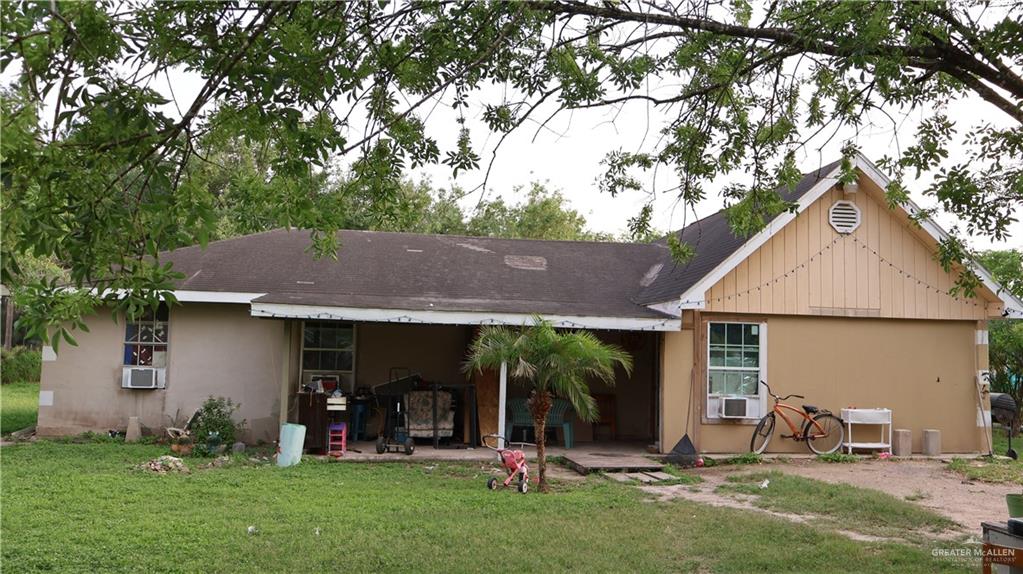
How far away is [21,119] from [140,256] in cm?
82

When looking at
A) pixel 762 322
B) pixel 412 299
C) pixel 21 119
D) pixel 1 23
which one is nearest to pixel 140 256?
pixel 21 119

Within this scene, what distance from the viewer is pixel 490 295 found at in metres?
14.5

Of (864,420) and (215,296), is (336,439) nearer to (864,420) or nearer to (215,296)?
(215,296)

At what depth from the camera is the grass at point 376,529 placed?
6.72 m

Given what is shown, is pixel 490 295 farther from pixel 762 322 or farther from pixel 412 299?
pixel 762 322

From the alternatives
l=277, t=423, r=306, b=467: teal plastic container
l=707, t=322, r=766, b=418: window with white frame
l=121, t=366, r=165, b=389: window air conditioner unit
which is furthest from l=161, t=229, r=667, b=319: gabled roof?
l=277, t=423, r=306, b=467: teal plastic container

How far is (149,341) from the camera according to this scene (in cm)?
1424

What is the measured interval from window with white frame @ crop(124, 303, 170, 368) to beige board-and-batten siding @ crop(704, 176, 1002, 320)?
925 centimetres

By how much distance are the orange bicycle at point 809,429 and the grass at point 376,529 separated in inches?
158

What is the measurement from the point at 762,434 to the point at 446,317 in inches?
221

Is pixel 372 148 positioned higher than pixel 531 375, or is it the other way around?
pixel 372 148

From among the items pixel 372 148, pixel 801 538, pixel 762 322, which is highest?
pixel 372 148

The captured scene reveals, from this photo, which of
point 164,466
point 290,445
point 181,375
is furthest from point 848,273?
point 181,375

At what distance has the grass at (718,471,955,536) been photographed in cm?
855
